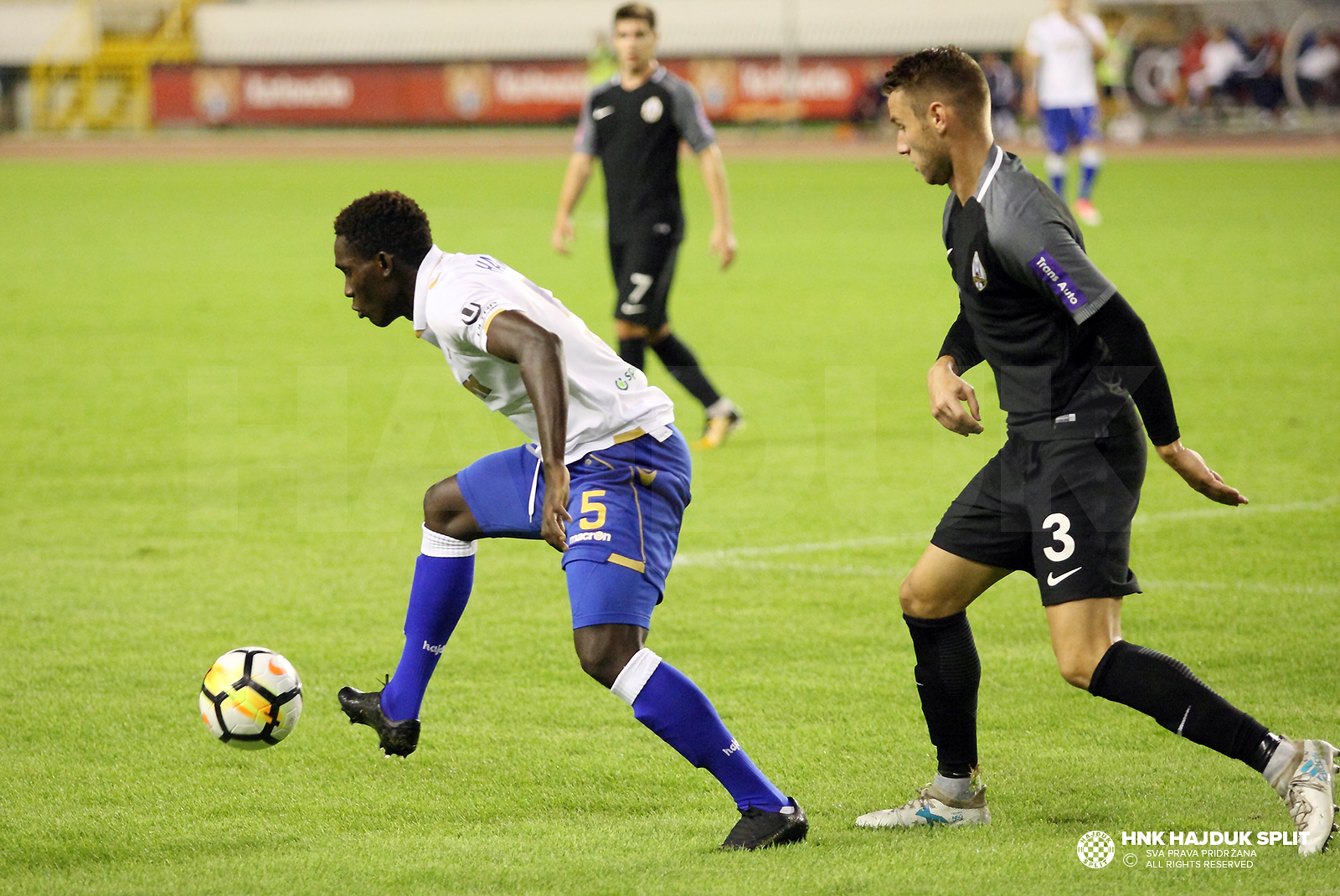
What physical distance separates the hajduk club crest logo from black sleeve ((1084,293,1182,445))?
3.43 ft

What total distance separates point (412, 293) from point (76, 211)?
20687 millimetres

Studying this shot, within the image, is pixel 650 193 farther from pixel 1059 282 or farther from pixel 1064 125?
pixel 1064 125

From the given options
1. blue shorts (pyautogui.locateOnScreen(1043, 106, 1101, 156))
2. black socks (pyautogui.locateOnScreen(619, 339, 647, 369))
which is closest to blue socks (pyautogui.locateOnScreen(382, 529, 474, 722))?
black socks (pyautogui.locateOnScreen(619, 339, 647, 369))

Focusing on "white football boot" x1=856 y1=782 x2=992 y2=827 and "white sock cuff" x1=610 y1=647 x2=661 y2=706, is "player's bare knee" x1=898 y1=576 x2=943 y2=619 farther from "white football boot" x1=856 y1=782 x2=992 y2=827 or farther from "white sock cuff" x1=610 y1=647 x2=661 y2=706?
"white sock cuff" x1=610 y1=647 x2=661 y2=706

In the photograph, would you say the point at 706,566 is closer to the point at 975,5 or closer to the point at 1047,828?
the point at 1047,828

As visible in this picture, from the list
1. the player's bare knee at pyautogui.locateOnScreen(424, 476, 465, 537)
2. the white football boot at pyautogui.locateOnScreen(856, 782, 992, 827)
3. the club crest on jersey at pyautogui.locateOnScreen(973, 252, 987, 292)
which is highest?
the club crest on jersey at pyautogui.locateOnScreen(973, 252, 987, 292)

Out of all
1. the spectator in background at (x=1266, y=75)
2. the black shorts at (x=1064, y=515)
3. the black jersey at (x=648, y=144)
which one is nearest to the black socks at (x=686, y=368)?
the black jersey at (x=648, y=144)

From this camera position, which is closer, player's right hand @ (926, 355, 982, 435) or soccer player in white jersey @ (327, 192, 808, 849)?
soccer player in white jersey @ (327, 192, 808, 849)

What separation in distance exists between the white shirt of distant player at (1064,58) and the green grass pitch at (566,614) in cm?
443

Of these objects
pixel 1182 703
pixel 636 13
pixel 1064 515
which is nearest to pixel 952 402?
pixel 1064 515

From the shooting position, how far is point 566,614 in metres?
6.44

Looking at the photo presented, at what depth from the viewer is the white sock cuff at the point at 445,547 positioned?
460cm

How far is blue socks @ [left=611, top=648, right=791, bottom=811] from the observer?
399 cm

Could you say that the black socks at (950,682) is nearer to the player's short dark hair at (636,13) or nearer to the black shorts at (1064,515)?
the black shorts at (1064,515)
